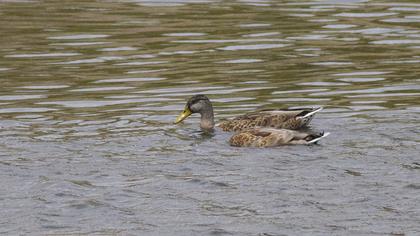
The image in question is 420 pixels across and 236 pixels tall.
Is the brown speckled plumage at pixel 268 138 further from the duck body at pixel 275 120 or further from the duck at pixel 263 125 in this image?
the duck body at pixel 275 120

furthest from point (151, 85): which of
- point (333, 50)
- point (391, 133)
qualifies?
point (391, 133)

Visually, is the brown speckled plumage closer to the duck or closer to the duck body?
the duck

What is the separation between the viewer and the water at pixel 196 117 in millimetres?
11688

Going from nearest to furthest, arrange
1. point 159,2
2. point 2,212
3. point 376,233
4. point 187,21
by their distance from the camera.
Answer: point 376,233, point 2,212, point 187,21, point 159,2

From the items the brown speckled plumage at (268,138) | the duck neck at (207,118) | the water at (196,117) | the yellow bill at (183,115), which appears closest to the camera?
the water at (196,117)

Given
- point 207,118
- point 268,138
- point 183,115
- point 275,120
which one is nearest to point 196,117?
point 183,115

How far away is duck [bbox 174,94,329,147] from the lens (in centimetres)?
1505

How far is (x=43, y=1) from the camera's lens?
29.9m

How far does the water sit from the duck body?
0.83 feet

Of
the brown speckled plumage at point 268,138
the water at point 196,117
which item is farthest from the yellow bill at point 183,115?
the brown speckled plumage at point 268,138

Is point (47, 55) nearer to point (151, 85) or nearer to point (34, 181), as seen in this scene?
point (151, 85)

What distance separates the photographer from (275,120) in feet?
53.8

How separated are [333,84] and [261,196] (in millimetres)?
7976

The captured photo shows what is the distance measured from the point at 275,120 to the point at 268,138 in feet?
4.41
